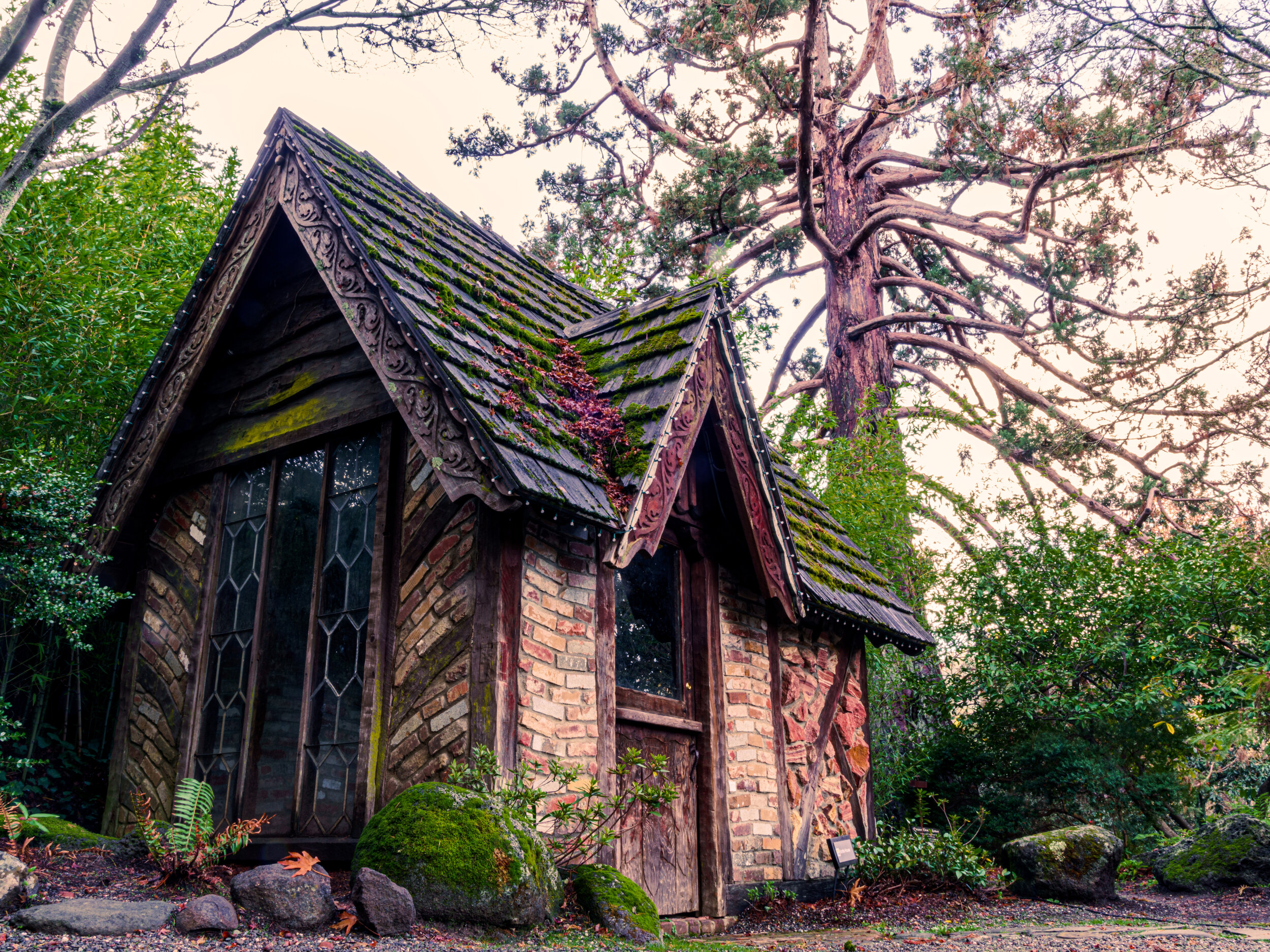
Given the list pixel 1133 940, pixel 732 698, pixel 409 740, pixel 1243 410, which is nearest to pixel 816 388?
pixel 1243 410

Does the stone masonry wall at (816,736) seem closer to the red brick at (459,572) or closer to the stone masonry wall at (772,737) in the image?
the stone masonry wall at (772,737)

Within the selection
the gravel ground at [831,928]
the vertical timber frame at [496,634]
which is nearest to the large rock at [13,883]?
the gravel ground at [831,928]

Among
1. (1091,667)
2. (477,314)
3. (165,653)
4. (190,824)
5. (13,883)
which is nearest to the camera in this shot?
(13,883)

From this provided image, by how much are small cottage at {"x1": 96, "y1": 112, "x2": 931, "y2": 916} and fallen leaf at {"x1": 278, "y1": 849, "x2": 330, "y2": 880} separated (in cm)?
94

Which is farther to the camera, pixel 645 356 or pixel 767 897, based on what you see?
pixel 767 897

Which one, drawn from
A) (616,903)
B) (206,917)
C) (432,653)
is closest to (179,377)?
(432,653)

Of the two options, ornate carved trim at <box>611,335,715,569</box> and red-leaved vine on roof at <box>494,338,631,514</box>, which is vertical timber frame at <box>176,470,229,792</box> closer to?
red-leaved vine on roof at <box>494,338,631,514</box>

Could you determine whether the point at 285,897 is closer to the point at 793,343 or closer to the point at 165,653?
the point at 165,653

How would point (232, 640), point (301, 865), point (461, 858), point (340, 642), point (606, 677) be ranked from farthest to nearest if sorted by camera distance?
point (232, 640)
point (340, 642)
point (606, 677)
point (461, 858)
point (301, 865)

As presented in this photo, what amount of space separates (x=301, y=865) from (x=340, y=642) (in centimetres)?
206

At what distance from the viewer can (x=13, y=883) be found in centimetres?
424

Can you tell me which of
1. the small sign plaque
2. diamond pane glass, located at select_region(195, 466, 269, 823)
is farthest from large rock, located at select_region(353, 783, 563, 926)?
the small sign plaque

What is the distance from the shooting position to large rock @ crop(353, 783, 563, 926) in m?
4.59

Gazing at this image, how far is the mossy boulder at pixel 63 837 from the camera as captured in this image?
6109mm
